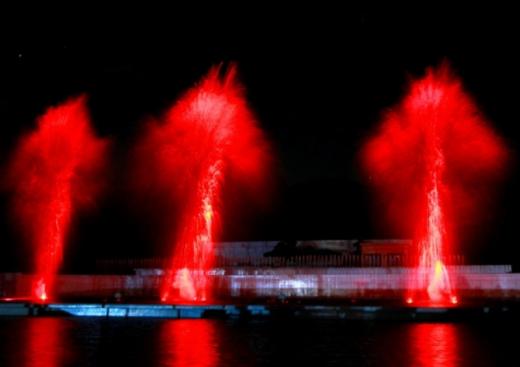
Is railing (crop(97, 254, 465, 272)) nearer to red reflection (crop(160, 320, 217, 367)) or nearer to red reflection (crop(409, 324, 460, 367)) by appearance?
red reflection (crop(160, 320, 217, 367))

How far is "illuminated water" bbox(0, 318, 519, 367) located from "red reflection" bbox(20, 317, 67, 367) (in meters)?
0.02

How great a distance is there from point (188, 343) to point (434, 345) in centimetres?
491

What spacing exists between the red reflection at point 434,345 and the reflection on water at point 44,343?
6.15 m

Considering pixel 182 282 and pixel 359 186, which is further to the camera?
pixel 359 186

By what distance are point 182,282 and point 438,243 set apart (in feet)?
33.1

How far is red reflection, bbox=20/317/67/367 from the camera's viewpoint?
38.7ft

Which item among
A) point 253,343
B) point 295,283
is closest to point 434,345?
point 253,343

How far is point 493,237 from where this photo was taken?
107 feet

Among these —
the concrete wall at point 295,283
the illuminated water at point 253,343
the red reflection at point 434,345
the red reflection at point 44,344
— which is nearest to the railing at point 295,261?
the concrete wall at point 295,283

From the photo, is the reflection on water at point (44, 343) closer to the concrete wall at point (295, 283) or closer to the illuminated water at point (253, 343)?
the illuminated water at point (253, 343)

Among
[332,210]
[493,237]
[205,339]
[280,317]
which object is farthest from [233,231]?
[205,339]

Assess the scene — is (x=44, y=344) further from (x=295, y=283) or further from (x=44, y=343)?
(x=295, y=283)

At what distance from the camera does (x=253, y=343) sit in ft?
46.5

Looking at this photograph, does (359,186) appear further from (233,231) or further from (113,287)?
(113,287)
